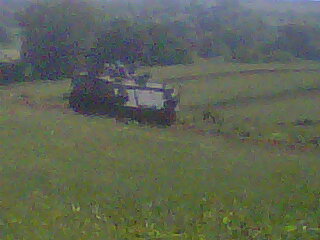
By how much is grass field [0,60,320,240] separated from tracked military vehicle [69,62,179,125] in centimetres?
204

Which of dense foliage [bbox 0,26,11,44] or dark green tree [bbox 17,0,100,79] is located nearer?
dark green tree [bbox 17,0,100,79]

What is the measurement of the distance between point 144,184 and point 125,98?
41.4 ft

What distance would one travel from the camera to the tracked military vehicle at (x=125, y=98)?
21891 millimetres

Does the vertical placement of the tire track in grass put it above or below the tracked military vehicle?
below

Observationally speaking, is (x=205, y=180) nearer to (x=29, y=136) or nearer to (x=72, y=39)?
(x=29, y=136)

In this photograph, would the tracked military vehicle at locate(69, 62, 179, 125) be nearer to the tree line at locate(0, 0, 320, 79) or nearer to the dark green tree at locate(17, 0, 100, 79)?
the tree line at locate(0, 0, 320, 79)

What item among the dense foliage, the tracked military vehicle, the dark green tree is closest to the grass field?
the tracked military vehicle

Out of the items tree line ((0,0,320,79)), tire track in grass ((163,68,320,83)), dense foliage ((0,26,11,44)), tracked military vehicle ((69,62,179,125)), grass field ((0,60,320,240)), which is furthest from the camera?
dense foliage ((0,26,11,44))

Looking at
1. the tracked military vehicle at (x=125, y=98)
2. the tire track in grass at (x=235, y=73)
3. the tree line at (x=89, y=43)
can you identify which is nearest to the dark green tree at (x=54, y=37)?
the tree line at (x=89, y=43)

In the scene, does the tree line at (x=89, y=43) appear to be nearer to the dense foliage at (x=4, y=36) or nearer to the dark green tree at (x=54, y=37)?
the dark green tree at (x=54, y=37)

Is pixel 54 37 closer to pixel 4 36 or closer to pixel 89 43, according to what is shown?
pixel 89 43

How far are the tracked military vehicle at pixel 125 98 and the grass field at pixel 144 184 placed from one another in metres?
2.04

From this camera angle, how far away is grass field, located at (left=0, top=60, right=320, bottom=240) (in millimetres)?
7688

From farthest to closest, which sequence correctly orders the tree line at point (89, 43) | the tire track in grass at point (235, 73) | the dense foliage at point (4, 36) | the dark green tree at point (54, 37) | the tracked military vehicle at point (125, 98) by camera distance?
the dense foliage at point (4, 36), the tree line at point (89, 43), the dark green tree at point (54, 37), the tire track in grass at point (235, 73), the tracked military vehicle at point (125, 98)
